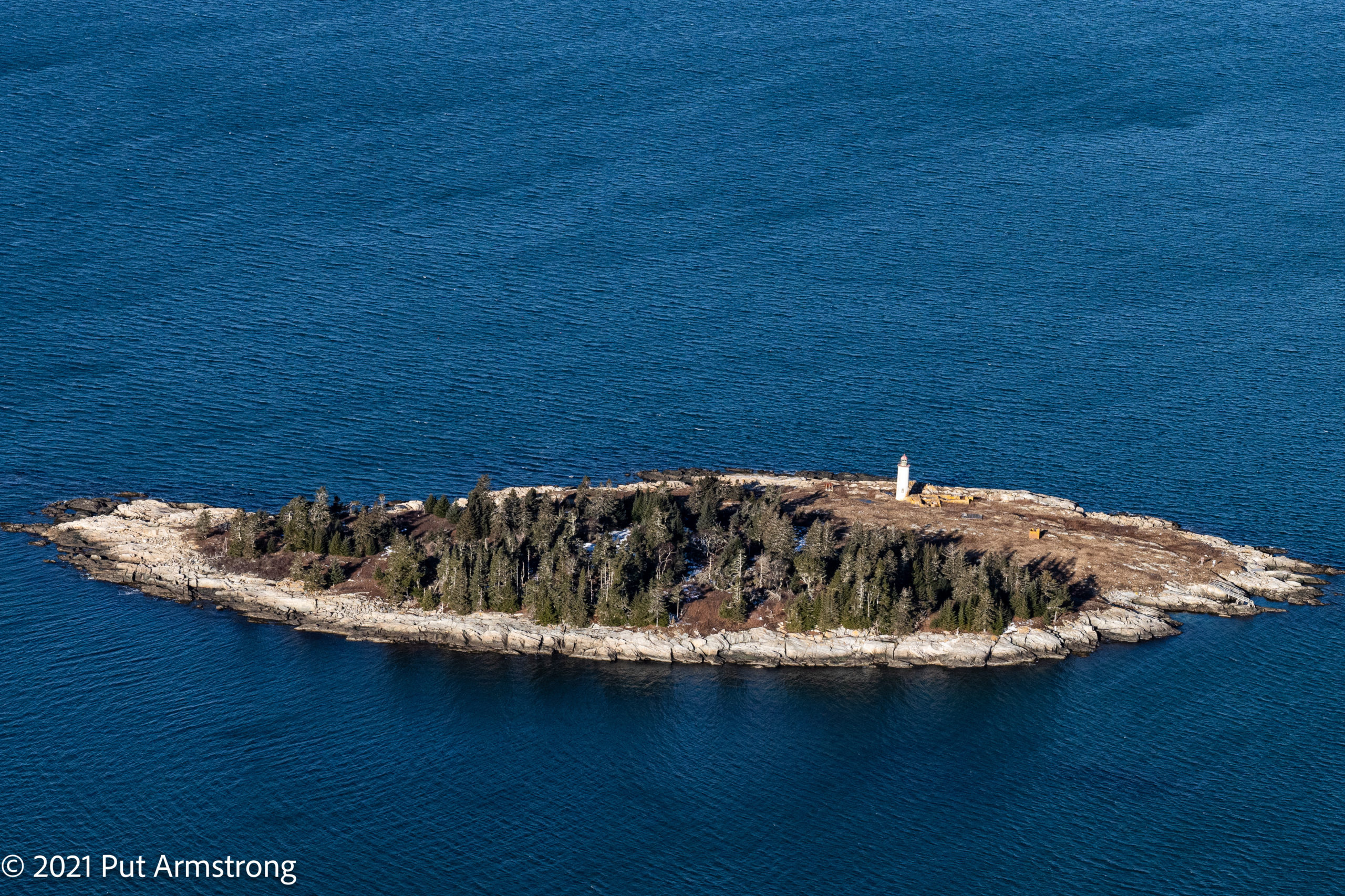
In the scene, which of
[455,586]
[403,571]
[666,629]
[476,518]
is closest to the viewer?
[666,629]

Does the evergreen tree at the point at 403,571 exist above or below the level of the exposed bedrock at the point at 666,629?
above

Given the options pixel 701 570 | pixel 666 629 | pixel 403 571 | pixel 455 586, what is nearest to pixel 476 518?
pixel 403 571

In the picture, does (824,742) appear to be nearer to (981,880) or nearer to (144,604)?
(981,880)

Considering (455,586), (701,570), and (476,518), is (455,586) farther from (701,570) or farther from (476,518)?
(701,570)

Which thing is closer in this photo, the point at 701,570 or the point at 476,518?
the point at 701,570

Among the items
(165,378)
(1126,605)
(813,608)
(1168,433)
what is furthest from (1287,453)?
(165,378)

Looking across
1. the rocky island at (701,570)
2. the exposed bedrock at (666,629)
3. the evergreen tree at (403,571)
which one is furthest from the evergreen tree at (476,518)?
the exposed bedrock at (666,629)

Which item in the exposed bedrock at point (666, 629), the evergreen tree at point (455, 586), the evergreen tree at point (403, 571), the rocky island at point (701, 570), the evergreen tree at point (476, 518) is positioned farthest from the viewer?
the evergreen tree at point (476, 518)

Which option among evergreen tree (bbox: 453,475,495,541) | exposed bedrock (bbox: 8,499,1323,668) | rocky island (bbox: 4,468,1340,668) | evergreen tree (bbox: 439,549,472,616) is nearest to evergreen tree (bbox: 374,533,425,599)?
rocky island (bbox: 4,468,1340,668)

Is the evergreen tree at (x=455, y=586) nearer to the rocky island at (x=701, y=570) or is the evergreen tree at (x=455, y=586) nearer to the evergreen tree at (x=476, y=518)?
the rocky island at (x=701, y=570)
